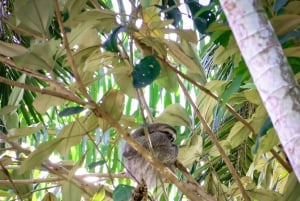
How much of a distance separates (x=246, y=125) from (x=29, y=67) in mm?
369

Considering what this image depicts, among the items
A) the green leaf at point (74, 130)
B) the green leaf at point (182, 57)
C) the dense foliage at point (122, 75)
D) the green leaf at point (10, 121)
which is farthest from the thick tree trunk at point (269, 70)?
the green leaf at point (10, 121)

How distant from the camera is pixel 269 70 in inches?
22.5

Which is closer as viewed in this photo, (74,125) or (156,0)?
(74,125)

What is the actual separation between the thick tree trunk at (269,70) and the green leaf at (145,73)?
0.80 feet

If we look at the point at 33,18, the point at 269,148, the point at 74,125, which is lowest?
the point at 269,148

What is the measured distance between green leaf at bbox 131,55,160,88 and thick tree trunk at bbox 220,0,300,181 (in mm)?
242

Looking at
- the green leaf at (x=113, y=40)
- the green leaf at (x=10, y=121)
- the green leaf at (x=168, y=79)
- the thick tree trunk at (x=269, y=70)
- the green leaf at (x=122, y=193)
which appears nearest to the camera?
the thick tree trunk at (x=269, y=70)

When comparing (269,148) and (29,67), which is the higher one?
(29,67)

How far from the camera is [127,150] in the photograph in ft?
3.67

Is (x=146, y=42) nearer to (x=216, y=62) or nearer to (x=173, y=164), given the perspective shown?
(x=216, y=62)

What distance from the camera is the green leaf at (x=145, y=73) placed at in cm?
85

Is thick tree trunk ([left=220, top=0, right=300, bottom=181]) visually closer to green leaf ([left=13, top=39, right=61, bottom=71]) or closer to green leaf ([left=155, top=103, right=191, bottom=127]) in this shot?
green leaf ([left=13, top=39, right=61, bottom=71])

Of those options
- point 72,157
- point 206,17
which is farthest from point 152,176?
point 72,157

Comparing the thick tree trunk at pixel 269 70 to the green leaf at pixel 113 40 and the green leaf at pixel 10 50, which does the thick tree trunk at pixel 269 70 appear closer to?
the green leaf at pixel 113 40
